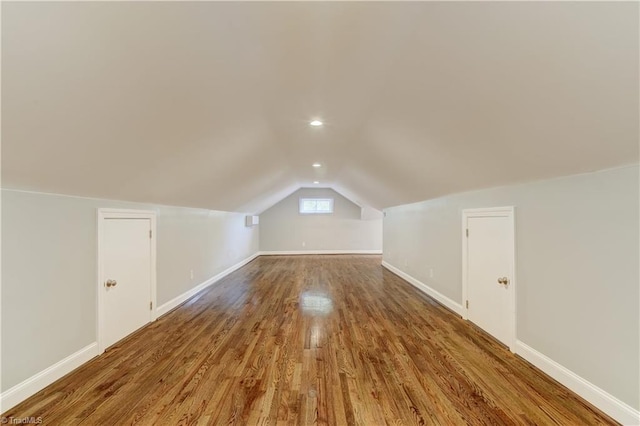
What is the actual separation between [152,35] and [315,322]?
3097 millimetres

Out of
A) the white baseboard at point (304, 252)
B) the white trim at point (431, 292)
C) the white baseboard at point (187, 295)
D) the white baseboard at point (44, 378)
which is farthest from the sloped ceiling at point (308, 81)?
the white baseboard at point (304, 252)

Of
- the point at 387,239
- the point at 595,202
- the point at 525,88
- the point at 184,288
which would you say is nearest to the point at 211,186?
the point at 184,288

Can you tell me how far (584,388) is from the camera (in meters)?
1.85

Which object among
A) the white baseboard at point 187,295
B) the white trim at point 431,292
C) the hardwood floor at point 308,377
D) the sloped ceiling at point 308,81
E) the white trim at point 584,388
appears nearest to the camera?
the sloped ceiling at point 308,81

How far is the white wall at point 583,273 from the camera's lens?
1.62m

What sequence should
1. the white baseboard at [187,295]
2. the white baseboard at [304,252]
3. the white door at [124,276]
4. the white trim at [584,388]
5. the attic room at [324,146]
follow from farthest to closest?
1. the white baseboard at [304,252]
2. the white baseboard at [187,295]
3. the white door at [124,276]
4. the white trim at [584,388]
5. the attic room at [324,146]

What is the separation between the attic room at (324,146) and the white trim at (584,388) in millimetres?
13

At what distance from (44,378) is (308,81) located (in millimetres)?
2900

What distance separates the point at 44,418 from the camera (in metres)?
1.67

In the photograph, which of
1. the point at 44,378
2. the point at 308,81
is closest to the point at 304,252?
the point at 44,378

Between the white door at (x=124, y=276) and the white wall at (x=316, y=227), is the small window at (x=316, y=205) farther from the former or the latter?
the white door at (x=124, y=276)

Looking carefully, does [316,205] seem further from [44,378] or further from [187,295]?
[44,378]

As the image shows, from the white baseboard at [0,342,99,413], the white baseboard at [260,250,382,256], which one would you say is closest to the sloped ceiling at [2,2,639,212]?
the white baseboard at [0,342,99,413]

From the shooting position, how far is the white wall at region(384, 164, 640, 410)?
64.0 inches
